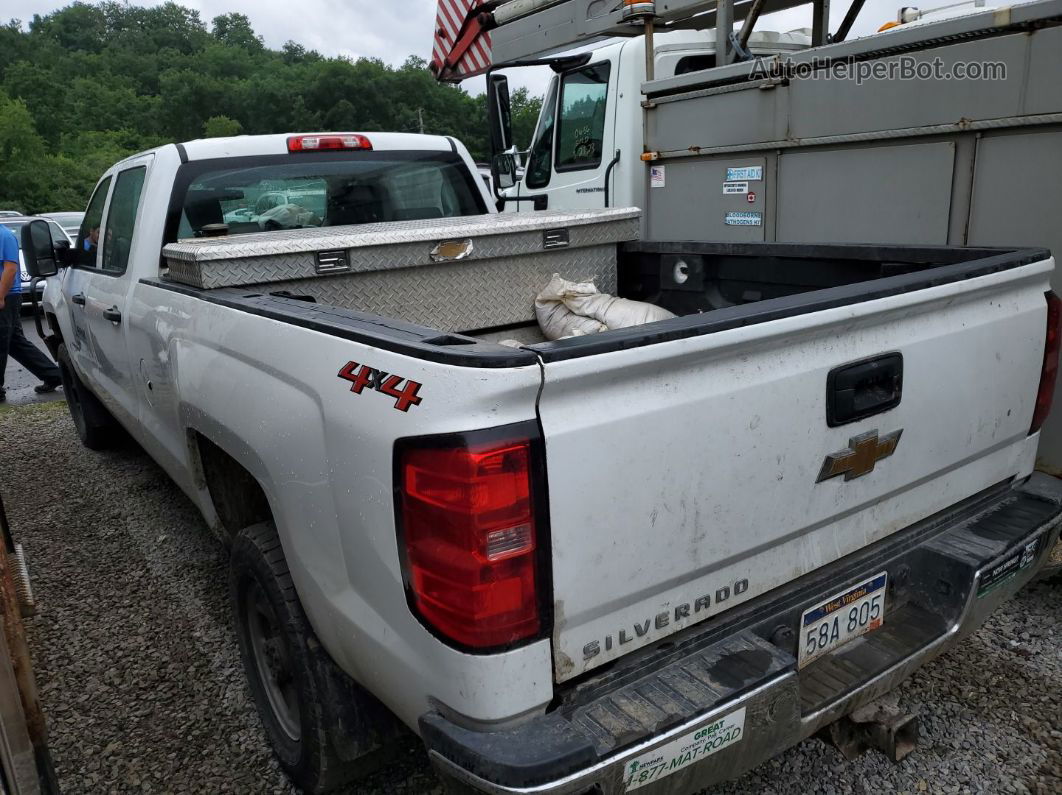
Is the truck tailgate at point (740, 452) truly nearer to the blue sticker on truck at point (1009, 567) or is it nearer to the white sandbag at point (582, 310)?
the blue sticker on truck at point (1009, 567)

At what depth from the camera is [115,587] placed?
150 inches

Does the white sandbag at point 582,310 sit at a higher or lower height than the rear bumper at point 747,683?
higher

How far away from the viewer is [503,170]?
7387 millimetres

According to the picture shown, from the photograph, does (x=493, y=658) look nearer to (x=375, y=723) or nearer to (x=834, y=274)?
(x=375, y=723)

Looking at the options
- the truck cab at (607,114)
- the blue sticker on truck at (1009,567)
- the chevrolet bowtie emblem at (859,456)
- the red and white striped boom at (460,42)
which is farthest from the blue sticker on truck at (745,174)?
the red and white striped boom at (460,42)

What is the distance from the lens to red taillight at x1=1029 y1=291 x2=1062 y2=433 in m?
2.44

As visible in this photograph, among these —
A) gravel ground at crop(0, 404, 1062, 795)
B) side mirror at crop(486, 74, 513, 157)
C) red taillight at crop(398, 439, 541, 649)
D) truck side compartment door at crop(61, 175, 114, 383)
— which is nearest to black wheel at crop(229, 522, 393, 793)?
gravel ground at crop(0, 404, 1062, 795)

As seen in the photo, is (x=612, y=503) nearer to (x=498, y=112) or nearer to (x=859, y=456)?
(x=859, y=456)

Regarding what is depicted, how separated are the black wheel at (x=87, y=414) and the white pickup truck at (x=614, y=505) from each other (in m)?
3.07

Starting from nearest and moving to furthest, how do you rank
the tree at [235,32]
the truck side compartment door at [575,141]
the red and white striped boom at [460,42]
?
the truck side compartment door at [575,141] → the red and white striped boom at [460,42] → the tree at [235,32]

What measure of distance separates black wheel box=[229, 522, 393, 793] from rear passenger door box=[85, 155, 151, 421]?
156 centimetres

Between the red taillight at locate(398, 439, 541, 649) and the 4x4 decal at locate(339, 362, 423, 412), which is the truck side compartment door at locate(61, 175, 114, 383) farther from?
the red taillight at locate(398, 439, 541, 649)

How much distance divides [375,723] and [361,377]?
98cm

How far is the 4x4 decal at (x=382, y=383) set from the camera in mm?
1553
